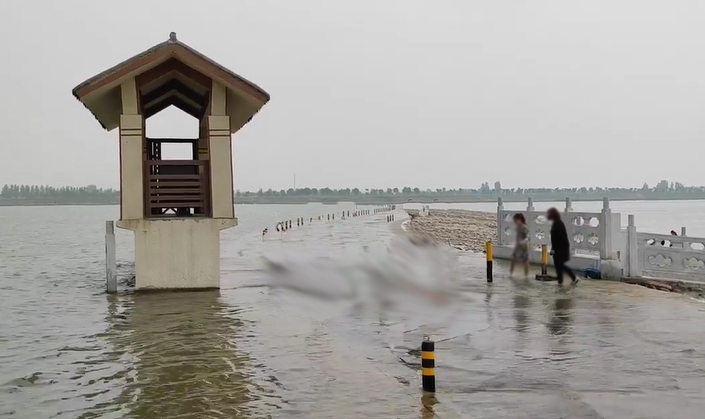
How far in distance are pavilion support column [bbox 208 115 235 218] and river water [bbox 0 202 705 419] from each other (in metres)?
2.27

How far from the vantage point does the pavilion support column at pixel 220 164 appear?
17.9 metres

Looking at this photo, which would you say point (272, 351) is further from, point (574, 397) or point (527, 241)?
point (527, 241)

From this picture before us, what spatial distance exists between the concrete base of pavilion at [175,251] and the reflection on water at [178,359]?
32.6 inches

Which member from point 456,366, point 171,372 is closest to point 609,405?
point 456,366

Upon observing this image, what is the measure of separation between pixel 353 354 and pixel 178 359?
2.74 metres

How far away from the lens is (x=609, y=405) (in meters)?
8.07

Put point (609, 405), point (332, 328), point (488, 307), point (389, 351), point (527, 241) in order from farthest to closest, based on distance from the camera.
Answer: point (488, 307), point (332, 328), point (389, 351), point (609, 405), point (527, 241)

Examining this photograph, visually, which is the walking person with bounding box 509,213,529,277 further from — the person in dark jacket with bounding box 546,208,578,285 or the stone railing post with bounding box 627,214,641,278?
the stone railing post with bounding box 627,214,641,278

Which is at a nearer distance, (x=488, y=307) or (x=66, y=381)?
(x=66, y=381)

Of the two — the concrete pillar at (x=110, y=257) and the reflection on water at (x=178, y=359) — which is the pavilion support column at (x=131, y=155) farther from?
the reflection on water at (x=178, y=359)

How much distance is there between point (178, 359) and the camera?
10742mm

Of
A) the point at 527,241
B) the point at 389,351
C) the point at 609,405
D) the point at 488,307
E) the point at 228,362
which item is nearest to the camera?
the point at 527,241

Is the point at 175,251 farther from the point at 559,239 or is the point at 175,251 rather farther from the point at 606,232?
the point at 559,239

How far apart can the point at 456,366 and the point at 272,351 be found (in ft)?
10.3
